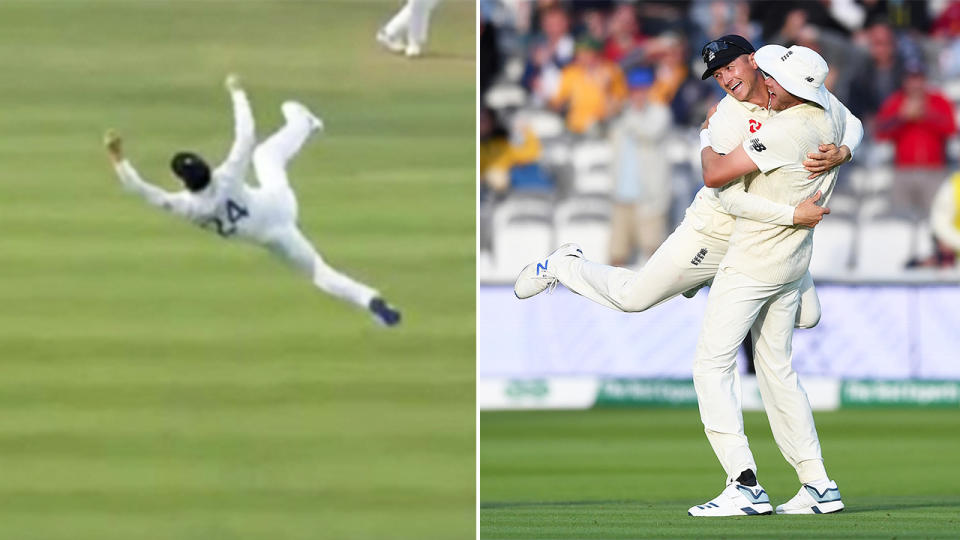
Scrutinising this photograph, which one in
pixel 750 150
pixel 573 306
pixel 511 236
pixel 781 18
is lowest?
pixel 750 150

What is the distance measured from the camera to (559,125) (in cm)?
1408

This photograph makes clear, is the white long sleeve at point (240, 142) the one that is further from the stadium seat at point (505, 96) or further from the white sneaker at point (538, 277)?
the stadium seat at point (505, 96)

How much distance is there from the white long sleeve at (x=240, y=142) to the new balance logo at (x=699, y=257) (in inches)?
66.5

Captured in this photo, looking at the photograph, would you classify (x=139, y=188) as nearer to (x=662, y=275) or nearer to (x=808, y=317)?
(x=662, y=275)

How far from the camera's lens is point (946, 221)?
41.1 ft

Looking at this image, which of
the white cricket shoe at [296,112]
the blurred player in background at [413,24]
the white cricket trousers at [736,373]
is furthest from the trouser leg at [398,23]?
the white cricket trousers at [736,373]

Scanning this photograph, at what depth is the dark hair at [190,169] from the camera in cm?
529

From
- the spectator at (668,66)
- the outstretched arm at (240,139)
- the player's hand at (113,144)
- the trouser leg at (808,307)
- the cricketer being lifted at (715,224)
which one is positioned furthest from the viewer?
the spectator at (668,66)

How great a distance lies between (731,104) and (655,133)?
7132 millimetres

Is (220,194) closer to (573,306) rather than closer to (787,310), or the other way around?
(787,310)

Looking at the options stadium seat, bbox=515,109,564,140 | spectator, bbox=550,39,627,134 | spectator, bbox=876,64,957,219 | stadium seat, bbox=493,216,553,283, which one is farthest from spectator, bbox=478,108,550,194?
spectator, bbox=876,64,957,219

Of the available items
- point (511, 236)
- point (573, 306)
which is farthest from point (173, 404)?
point (573, 306)

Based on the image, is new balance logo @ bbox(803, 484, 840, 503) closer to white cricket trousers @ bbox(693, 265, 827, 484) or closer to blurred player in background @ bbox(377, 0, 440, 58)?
white cricket trousers @ bbox(693, 265, 827, 484)

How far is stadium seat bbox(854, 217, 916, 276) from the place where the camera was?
41.7 ft
